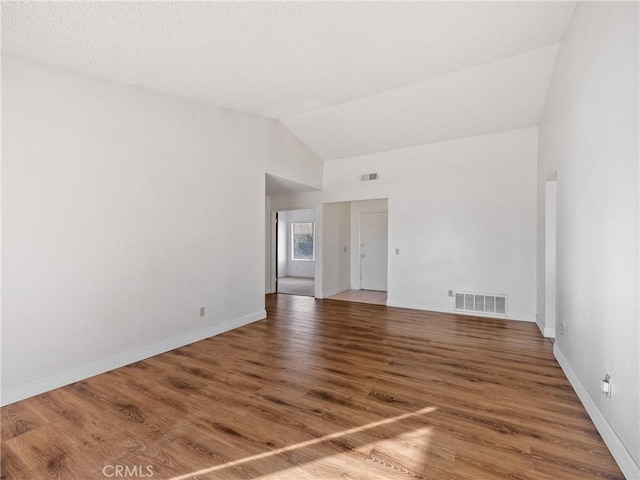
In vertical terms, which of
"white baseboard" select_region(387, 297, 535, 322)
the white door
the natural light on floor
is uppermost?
the white door

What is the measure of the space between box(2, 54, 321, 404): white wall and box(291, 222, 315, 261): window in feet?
20.2

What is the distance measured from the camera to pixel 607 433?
1900 mm

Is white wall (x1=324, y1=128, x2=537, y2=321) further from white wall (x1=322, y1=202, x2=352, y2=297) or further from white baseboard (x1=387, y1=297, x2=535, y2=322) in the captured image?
white wall (x1=322, y1=202, x2=352, y2=297)

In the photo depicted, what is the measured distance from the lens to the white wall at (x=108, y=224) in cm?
249

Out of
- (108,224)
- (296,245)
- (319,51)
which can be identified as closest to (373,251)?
(296,245)

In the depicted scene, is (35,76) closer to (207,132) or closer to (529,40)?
(207,132)

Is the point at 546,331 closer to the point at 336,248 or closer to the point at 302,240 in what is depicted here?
the point at 336,248

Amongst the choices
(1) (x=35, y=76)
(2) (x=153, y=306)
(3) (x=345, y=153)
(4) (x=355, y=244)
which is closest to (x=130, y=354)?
(2) (x=153, y=306)

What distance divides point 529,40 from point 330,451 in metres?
4.06

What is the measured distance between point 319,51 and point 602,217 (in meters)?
2.69

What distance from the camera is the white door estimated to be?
750 cm

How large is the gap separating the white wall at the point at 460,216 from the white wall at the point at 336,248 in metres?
0.92

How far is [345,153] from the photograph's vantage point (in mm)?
6172

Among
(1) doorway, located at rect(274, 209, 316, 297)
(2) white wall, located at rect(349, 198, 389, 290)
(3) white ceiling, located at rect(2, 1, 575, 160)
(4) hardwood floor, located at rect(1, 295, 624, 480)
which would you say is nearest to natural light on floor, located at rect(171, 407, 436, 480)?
(4) hardwood floor, located at rect(1, 295, 624, 480)
